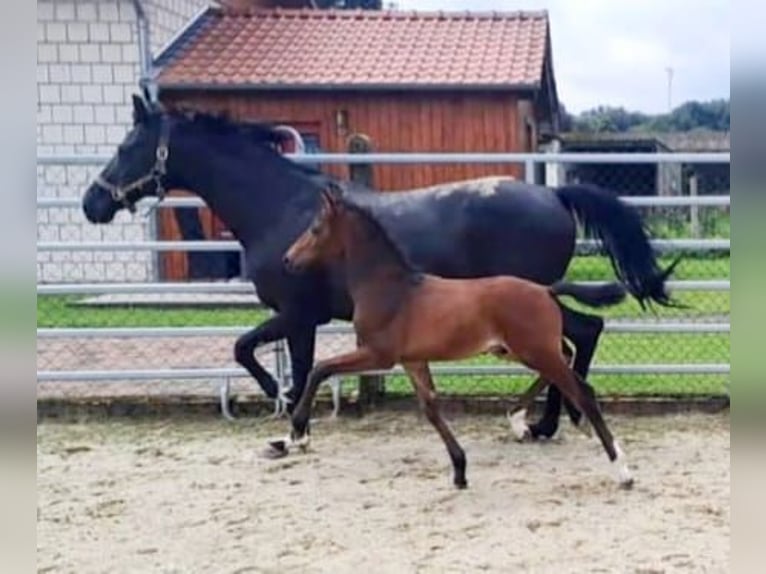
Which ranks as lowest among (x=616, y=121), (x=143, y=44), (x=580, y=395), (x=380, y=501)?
(x=380, y=501)

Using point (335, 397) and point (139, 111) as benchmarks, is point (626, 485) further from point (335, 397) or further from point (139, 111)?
point (139, 111)

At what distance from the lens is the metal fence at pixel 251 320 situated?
15.2ft

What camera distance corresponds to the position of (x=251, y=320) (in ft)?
22.0

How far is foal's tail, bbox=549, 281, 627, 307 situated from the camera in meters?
3.54

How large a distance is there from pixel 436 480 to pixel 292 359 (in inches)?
35.8

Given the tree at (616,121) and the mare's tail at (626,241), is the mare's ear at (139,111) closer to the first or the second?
the mare's tail at (626,241)

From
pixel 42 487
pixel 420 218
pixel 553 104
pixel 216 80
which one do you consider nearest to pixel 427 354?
pixel 420 218

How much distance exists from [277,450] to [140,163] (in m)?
1.39

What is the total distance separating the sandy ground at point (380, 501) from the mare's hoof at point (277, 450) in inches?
1.9

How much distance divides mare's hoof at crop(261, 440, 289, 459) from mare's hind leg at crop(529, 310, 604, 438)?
1064 mm

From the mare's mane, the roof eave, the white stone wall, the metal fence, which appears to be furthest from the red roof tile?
the mare's mane

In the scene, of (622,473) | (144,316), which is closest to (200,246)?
(144,316)

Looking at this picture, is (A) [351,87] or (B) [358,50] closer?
(A) [351,87]

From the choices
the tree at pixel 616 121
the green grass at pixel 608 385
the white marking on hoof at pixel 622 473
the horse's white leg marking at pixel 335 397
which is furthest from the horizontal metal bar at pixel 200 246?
the tree at pixel 616 121
